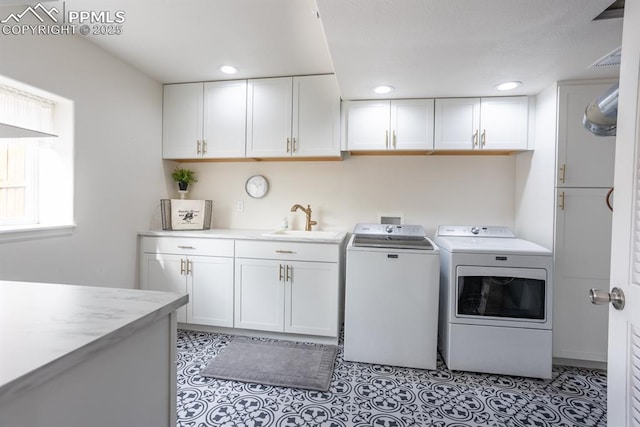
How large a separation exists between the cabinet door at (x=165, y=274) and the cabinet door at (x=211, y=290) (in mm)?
77

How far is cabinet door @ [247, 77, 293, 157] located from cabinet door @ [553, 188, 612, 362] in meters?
2.18

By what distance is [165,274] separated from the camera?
260 centimetres

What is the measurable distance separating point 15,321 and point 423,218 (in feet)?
8.86

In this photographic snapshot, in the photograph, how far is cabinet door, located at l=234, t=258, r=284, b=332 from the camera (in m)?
2.45

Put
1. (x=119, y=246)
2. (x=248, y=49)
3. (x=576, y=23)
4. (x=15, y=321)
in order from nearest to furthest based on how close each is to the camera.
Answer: (x=15, y=321) → (x=576, y=23) → (x=248, y=49) → (x=119, y=246)

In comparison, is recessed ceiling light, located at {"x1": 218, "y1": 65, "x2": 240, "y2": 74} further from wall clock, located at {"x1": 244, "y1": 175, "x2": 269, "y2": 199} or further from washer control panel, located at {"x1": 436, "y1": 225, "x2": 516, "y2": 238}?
washer control panel, located at {"x1": 436, "y1": 225, "x2": 516, "y2": 238}

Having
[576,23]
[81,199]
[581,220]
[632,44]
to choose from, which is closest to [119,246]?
[81,199]

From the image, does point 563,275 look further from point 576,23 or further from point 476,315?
point 576,23

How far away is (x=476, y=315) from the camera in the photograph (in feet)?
6.70

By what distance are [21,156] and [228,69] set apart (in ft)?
5.12

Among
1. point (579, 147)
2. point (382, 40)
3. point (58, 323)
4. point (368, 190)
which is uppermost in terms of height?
point (382, 40)

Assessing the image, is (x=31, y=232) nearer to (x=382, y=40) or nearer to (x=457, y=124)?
(x=382, y=40)

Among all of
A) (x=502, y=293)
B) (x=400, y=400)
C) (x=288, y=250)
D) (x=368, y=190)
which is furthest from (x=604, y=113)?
(x=288, y=250)

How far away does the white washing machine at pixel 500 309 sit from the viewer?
6.48 feet
